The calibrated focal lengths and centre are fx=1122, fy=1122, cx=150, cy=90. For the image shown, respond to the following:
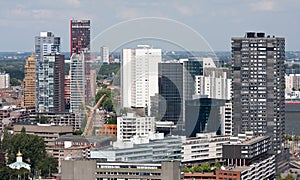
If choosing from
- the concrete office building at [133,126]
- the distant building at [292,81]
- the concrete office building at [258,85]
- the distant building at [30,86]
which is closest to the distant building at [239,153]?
the concrete office building at [133,126]

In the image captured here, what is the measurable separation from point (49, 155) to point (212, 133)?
10.8ft

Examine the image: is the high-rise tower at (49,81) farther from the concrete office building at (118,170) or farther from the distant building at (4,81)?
the concrete office building at (118,170)

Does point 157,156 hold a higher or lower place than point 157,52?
lower

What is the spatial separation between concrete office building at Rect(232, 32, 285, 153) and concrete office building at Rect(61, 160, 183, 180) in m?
8.24

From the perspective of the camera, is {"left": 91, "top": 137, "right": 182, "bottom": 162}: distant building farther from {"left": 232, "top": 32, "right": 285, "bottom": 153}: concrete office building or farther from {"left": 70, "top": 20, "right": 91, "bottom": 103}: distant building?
{"left": 70, "top": 20, "right": 91, "bottom": 103}: distant building

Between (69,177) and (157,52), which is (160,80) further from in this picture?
(69,177)

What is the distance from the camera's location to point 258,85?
74.8 ft

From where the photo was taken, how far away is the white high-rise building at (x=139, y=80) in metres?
23.4

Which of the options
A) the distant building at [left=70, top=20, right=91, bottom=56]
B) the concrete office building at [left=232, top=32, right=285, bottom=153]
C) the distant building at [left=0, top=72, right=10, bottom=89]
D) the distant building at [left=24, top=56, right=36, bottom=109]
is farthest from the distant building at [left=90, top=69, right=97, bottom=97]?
the distant building at [left=0, top=72, right=10, bottom=89]

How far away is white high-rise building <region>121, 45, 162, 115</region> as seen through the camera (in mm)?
23359

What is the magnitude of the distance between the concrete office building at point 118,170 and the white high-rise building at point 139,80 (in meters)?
8.62

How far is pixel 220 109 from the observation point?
24578 mm

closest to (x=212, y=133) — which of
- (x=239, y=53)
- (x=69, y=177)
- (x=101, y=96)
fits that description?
(x=239, y=53)

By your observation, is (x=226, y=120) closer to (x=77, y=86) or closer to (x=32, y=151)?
(x=32, y=151)
